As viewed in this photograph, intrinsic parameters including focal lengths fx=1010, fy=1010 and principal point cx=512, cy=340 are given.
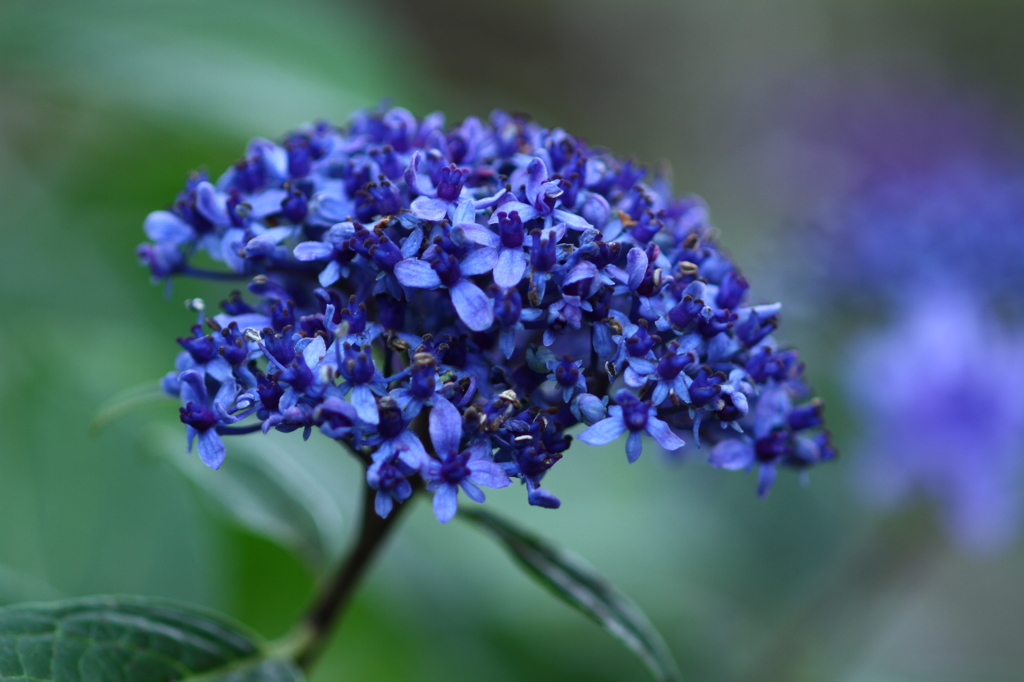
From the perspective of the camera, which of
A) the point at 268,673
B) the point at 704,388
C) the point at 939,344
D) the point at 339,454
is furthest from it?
the point at 339,454

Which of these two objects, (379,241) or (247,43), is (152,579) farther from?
(247,43)

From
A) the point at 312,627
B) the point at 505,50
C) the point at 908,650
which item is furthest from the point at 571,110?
the point at 312,627

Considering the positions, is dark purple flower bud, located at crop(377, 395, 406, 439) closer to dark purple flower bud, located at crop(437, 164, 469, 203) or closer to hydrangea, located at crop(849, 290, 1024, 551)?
dark purple flower bud, located at crop(437, 164, 469, 203)

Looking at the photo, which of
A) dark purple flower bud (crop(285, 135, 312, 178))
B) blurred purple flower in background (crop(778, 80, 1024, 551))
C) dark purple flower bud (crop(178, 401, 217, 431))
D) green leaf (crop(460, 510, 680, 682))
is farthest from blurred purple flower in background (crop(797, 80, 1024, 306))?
dark purple flower bud (crop(178, 401, 217, 431))

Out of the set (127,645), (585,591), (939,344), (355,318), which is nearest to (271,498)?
(127,645)

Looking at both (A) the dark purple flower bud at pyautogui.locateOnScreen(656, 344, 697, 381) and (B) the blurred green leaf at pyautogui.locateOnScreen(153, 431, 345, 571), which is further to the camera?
(B) the blurred green leaf at pyautogui.locateOnScreen(153, 431, 345, 571)

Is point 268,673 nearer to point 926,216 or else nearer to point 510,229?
point 510,229
